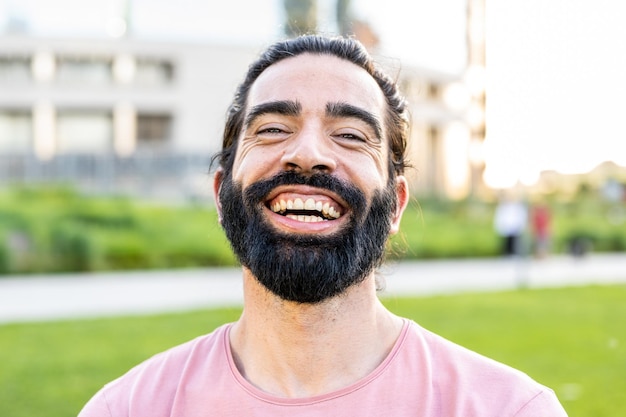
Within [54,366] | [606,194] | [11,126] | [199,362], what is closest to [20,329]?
[54,366]

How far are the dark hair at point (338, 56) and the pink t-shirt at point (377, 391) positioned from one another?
1.86 ft

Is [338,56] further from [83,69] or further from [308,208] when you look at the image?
[83,69]

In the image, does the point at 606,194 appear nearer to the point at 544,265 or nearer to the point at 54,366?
the point at 544,265

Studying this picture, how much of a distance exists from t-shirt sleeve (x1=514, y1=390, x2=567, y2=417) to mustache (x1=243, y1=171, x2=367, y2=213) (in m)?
0.62

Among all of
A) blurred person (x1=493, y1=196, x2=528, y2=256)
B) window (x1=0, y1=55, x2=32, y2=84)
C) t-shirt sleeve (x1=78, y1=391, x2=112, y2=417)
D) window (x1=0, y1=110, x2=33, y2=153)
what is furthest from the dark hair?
window (x1=0, y1=110, x2=33, y2=153)

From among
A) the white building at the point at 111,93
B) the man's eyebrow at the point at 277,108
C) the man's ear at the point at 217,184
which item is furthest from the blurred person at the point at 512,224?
the white building at the point at 111,93

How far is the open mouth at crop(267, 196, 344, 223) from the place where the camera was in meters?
2.06

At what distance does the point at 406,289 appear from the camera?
15.7 m

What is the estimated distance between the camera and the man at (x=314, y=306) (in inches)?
79.2

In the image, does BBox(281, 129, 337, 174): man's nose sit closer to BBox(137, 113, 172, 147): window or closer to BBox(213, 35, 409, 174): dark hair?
BBox(213, 35, 409, 174): dark hair

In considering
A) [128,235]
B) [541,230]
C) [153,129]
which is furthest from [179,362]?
[153,129]

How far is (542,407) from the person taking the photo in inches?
76.9

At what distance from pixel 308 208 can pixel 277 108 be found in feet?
1.05

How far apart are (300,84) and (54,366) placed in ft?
23.3
